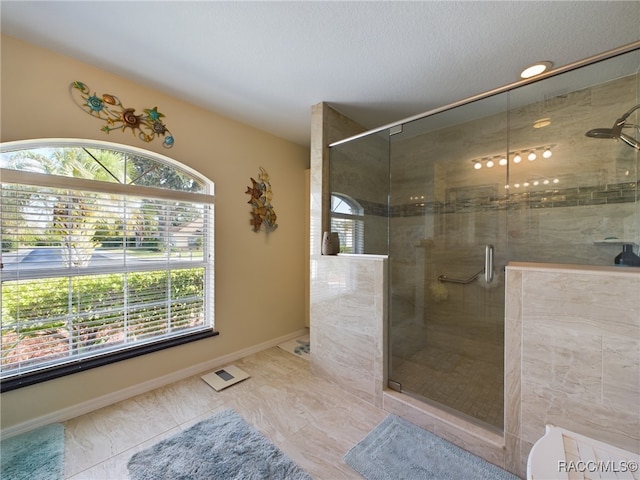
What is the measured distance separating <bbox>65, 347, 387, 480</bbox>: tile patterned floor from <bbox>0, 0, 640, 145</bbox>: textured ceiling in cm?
242

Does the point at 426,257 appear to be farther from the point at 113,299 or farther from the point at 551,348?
the point at 113,299

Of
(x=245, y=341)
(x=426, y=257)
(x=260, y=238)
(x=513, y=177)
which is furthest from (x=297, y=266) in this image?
(x=513, y=177)

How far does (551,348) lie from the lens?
1211 mm

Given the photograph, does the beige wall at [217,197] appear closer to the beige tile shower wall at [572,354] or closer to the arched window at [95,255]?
the arched window at [95,255]

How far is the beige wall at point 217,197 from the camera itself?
1527 mm

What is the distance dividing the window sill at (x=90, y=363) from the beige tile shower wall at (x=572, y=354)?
2336mm

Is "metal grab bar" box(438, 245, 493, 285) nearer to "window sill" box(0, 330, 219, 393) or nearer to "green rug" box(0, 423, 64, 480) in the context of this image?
"window sill" box(0, 330, 219, 393)

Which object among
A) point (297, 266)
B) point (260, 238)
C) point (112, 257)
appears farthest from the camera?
point (297, 266)

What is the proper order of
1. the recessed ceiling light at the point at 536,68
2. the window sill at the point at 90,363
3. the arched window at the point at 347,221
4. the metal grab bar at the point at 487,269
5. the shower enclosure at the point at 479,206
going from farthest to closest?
the arched window at the point at 347,221 < the metal grab bar at the point at 487,269 < the shower enclosure at the point at 479,206 < the recessed ceiling light at the point at 536,68 < the window sill at the point at 90,363

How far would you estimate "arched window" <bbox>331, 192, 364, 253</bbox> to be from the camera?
2.22 meters

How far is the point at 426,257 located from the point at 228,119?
7.89 feet

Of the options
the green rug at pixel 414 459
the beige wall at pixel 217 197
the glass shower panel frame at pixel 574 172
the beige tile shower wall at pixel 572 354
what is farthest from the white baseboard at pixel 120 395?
the glass shower panel frame at pixel 574 172

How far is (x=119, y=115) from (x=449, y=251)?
9.91 ft

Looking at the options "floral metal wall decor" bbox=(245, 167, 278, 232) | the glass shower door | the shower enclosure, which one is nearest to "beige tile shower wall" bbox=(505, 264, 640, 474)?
the shower enclosure
